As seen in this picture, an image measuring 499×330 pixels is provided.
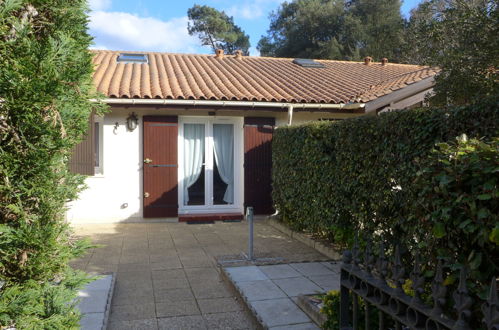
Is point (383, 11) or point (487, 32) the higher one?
point (383, 11)

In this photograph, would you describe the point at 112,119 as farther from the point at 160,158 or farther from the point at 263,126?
the point at 263,126

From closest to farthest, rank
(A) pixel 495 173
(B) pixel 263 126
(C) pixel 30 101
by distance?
(A) pixel 495 173
(C) pixel 30 101
(B) pixel 263 126

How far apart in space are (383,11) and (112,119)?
23.1 metres

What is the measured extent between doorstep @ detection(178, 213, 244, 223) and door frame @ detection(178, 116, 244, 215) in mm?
174

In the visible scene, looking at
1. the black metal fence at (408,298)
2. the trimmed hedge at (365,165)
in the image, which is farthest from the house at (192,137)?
the black metal fence at (408,298)

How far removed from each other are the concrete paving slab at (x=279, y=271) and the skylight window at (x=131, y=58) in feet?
30.2

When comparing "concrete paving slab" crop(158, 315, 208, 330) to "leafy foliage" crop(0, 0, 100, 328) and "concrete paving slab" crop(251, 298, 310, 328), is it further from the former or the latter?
"leafy foliage" crop(0, 0, 100, 328)

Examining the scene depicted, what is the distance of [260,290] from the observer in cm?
475

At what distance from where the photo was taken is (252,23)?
33.8m

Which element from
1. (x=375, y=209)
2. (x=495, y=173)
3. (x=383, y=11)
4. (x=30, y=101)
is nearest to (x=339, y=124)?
(x=375, y=209)

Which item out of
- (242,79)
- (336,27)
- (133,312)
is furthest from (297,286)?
(336,27)

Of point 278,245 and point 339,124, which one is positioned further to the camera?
point 278,245

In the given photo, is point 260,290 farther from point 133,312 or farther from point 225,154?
point 225,154

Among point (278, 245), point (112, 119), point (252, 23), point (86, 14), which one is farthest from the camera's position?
point (252, 23)
